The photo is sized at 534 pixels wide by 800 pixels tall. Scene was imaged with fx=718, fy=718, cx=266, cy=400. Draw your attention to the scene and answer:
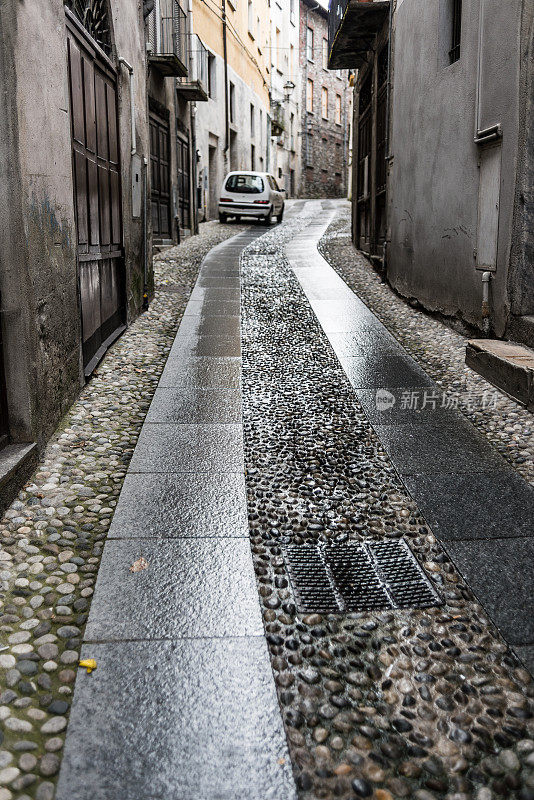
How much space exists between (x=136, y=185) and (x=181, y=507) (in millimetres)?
5359

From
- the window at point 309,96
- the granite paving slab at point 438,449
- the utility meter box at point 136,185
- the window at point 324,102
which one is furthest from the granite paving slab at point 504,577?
the window at point 324,102

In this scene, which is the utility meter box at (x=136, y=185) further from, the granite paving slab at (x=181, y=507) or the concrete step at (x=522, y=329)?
the granite paving slab at (x=181, y=507)

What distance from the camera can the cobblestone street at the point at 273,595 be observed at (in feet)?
6.42

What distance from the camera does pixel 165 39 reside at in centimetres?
1316

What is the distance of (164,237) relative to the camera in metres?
14.7

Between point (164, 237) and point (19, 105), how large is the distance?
1123cm

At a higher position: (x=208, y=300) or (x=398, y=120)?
(x=398, y=120)

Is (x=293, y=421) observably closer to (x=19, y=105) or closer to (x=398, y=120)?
(x=19, y=105)

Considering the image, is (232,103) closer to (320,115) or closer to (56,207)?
(320,115)

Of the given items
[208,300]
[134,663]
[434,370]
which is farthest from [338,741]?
[208,300]

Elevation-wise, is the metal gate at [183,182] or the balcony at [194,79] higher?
the balcony at [194,79]

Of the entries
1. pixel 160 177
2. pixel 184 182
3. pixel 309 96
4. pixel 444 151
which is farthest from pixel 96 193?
pixel 309 96

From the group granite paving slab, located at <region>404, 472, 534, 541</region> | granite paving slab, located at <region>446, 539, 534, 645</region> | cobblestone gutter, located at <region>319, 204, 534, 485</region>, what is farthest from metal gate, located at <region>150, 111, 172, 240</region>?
granite paving slab, located at <region>446, 539, 534, 645</region>

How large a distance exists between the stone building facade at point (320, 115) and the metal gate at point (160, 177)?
2503 centimetres
